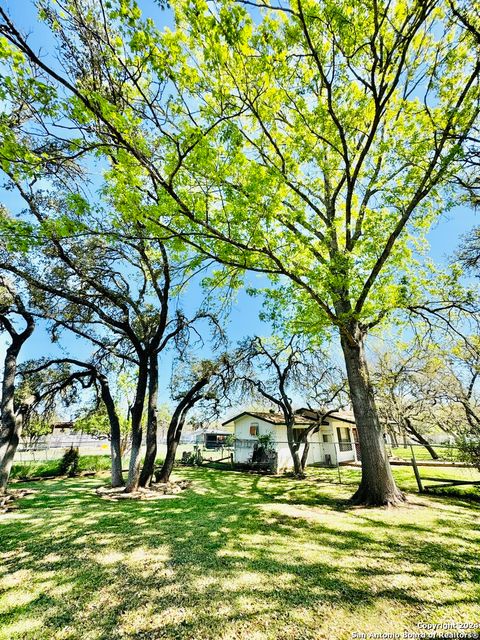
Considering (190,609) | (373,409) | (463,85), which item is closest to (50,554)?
(190,609)

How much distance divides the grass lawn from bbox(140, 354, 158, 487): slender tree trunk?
3399 mm

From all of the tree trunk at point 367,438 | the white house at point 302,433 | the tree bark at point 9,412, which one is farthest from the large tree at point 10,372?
the white house at point 302,433

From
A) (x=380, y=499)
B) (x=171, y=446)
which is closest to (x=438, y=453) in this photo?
(x=380, y=499)

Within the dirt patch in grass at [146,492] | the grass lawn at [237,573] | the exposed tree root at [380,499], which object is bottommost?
the grass lawn at [237,573]

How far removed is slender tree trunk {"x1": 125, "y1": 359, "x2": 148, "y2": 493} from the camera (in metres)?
9.84

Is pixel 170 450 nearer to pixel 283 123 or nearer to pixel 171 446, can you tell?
pixel 171 446

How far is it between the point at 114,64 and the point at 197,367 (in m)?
10.5

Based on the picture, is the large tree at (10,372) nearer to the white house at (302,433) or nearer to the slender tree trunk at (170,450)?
the slender tree trunk at (170,450)

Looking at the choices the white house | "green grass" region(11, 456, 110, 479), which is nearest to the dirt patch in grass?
"green grass" region(11, 456, 110, 479)

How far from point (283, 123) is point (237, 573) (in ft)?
34.1

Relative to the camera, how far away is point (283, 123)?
8156mm

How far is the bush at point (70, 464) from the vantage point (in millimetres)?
15266

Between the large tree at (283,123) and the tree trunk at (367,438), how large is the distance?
40 mm

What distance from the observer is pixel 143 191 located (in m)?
5.47
